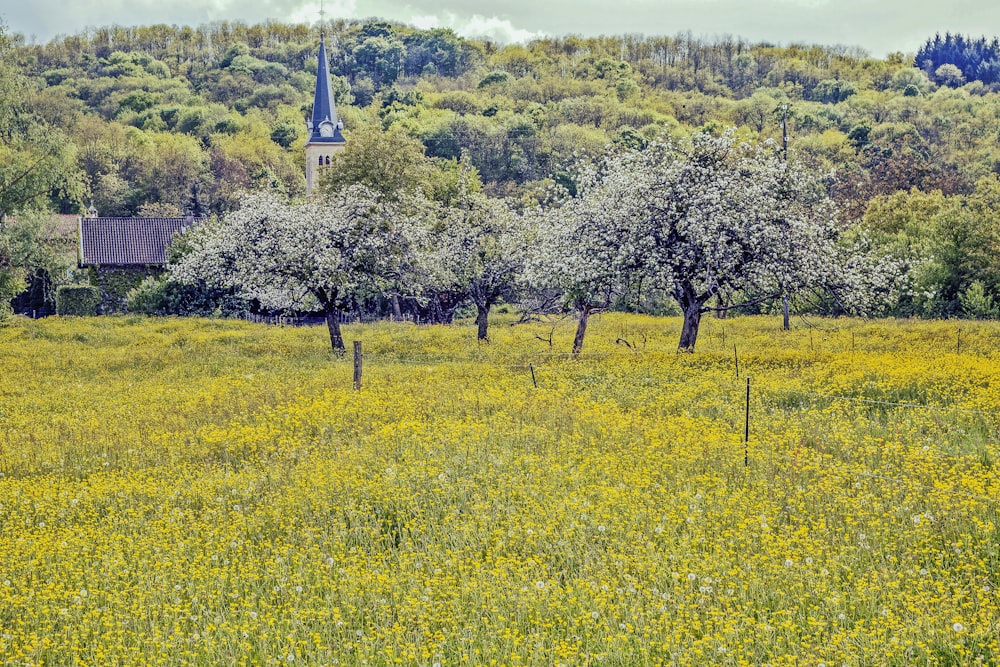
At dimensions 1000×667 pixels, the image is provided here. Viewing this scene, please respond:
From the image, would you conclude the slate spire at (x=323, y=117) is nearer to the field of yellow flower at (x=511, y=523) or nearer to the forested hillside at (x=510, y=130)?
the forested hillside at (x=510, y=130)

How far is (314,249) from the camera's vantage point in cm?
3416

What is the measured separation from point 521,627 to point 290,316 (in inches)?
1935

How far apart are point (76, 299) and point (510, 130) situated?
75.4 metres

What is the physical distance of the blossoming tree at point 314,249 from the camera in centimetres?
3425

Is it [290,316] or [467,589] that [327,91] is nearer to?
[290,316]

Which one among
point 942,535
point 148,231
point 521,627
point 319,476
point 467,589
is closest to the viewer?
point 521,627

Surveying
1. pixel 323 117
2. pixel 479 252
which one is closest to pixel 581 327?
pixel 479 252

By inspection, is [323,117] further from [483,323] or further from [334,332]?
[334,332]

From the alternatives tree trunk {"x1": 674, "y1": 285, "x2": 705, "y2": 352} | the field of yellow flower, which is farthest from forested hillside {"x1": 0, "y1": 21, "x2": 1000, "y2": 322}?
the field of yellow flower

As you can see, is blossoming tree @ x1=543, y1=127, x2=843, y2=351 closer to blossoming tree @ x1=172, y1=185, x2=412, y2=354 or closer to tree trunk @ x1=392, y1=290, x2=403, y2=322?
blossoming tree @ x1=172, y1=185, x2=412, y2=354

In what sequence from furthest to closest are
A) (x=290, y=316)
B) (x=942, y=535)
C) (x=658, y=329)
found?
(x=290, y=316)
(x=658, y=329)
(x=942, y=535)

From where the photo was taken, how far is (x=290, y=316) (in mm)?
55906

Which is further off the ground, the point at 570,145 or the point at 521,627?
the point at 570,145

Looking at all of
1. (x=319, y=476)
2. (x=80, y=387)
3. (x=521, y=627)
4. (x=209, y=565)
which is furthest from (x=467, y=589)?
(x=80, y=387)
